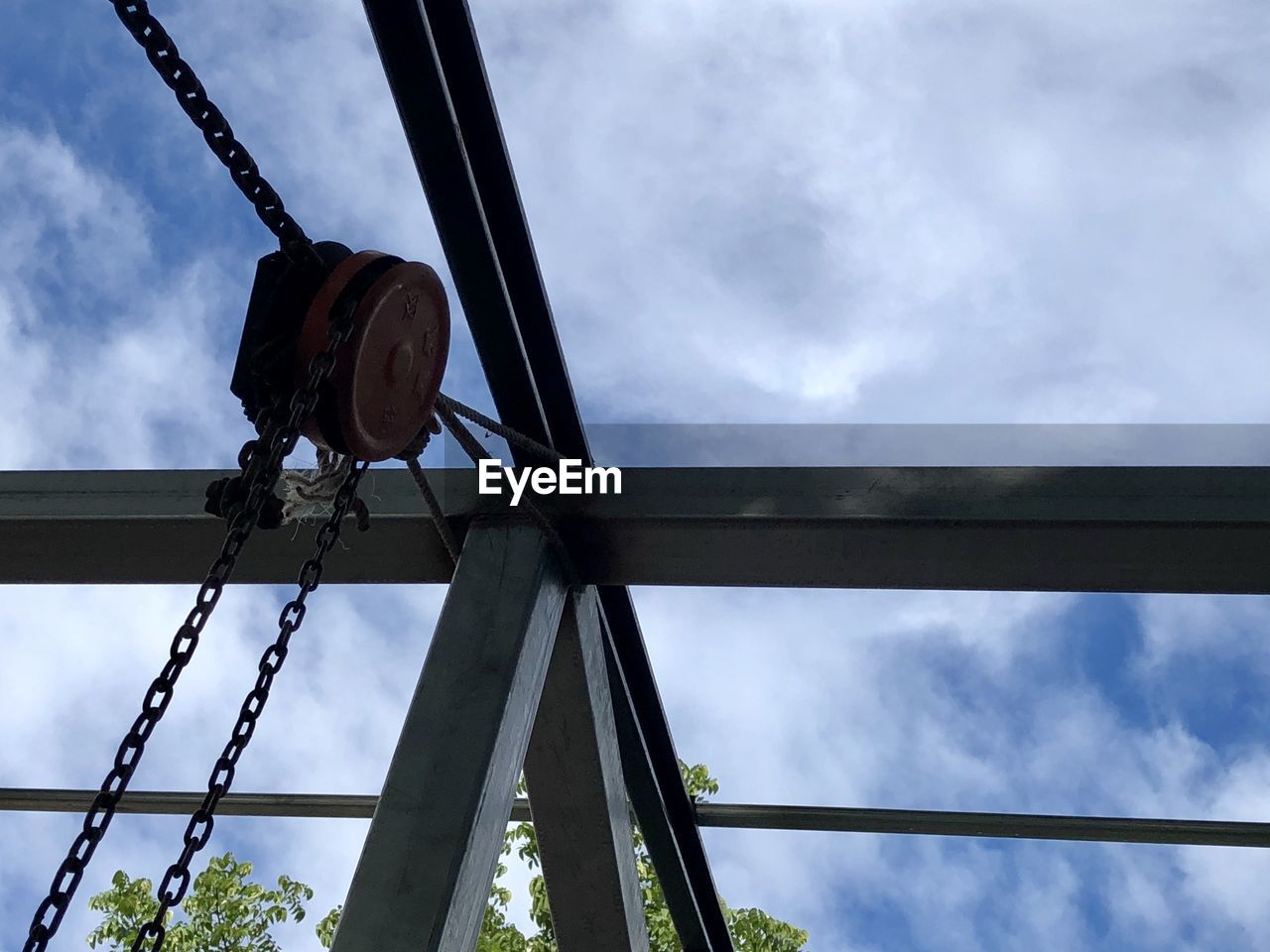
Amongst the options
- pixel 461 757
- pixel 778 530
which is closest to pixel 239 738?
pixel 461 757

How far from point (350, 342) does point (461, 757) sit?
1.12 m

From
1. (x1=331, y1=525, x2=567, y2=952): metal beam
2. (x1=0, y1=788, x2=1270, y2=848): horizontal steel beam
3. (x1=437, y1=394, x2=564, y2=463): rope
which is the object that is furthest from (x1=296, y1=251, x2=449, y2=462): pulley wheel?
(x1=0, y1=788, x2=1270, y2=848): horizontal steel beam

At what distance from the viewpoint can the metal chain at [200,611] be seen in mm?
1255

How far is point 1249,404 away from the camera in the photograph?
337cm

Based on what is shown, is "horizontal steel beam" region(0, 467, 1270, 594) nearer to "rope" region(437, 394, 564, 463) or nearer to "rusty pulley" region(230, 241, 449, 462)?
"rope" region(437, 394, 564, 463)

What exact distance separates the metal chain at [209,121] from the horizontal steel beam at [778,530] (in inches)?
52.5

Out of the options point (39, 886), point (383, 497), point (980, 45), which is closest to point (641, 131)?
point (980, 45)

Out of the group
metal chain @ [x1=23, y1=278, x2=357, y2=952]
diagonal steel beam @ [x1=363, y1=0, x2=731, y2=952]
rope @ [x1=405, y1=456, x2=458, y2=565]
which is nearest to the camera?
metal chain @ [x1=23, y1=278, x2=357, y2=952]

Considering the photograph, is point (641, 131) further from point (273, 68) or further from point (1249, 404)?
point (1249, 404)

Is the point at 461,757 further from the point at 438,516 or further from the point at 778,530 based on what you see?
the point at 778,530

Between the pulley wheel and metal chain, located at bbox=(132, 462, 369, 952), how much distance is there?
11 centimetres

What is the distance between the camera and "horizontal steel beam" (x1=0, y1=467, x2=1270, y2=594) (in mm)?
2768

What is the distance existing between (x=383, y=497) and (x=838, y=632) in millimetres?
3762

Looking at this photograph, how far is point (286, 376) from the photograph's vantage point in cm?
170
